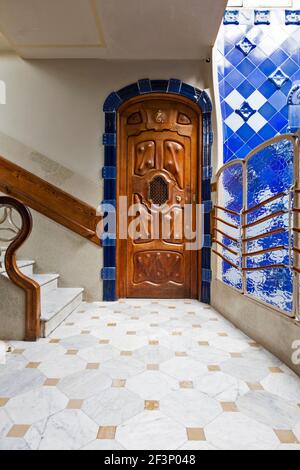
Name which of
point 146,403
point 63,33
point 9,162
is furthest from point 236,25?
point 146,403

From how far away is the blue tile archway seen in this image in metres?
3.71

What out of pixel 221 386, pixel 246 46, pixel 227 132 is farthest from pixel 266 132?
pixel 221 386

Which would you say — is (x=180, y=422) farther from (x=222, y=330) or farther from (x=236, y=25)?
(x=236, y=25)

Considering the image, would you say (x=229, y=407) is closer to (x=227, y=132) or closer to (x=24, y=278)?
(x=24, y=278)

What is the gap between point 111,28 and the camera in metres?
3.16

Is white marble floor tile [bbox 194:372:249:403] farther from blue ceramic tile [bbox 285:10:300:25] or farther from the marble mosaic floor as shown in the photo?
blue ceramic tile [bbox 285:10:300:25]

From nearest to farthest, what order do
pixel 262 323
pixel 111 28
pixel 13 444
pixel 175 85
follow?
pixel 13 444 → pixel 262 323 → pixel 111 28 → pixel 175 85

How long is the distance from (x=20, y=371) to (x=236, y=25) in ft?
14.3

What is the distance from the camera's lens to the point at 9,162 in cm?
377

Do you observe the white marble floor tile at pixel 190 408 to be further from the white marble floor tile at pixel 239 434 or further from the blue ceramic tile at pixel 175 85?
the blue ceramic tile at pixel 175 85

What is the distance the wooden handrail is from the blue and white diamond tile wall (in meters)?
1.92

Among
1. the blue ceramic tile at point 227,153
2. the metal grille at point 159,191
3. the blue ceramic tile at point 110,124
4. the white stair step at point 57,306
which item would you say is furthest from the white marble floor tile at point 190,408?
the blue ceramic tile at point 110,124

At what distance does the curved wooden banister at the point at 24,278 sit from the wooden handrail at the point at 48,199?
1332 mm

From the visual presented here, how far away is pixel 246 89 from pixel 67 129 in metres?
2.32
